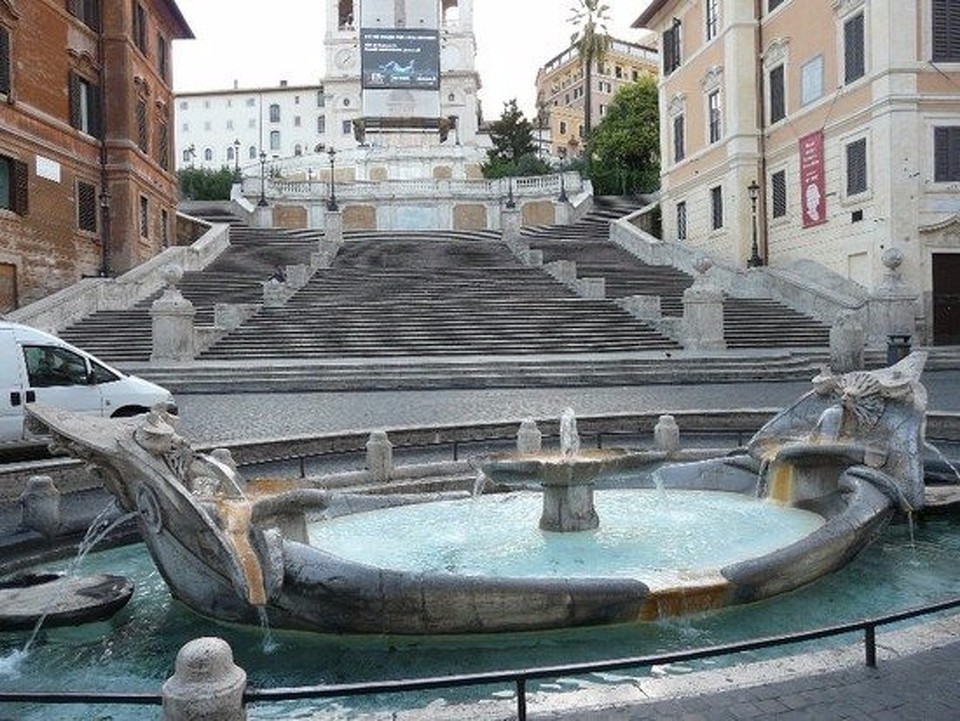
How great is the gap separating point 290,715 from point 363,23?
241ft

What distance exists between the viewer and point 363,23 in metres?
72.5

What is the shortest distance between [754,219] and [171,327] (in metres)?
20.8

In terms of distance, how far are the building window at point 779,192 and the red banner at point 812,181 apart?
147 cm

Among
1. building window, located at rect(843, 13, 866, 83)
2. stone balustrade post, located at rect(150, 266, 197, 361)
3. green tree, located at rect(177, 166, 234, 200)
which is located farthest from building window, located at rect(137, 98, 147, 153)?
green tree, located at rect(177, 166, 234, 200)

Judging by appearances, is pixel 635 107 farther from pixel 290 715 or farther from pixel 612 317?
pixel 290 715

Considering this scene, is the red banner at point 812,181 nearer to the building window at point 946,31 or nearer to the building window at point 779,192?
the building window at point 779,192

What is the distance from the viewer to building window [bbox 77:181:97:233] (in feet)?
107

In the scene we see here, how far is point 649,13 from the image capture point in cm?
4178

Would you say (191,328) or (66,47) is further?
(66,47)

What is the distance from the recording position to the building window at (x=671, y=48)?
132ft

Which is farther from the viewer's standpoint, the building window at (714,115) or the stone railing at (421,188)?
the stone railing at (421,188)

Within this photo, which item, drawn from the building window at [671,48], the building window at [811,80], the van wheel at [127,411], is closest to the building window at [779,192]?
the building window at [811,80]

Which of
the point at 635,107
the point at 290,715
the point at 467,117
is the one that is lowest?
the point at 290,715

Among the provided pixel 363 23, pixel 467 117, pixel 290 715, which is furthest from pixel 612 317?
pixel 467 117
